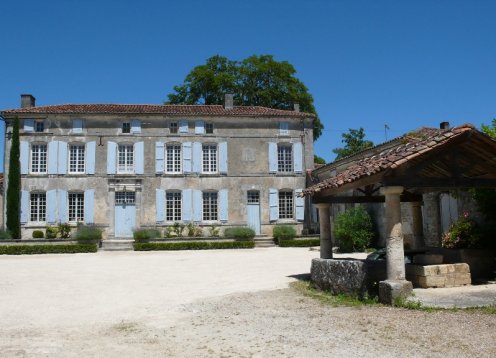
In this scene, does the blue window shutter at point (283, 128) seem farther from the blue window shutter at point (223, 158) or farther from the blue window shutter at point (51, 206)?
the blue window shutter at point (51, 206)

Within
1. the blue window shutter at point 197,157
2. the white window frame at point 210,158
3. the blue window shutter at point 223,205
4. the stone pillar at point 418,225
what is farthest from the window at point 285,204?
the stone pillar at point 418,225

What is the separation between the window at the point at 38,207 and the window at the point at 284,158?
13.4 m

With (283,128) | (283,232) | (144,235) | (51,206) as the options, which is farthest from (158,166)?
(283,232)

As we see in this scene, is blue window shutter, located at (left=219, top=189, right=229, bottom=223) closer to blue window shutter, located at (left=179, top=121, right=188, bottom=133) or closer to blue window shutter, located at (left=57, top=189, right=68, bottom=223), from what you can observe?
blue window shutter, located at (left=179, top=121, right=188, bottom=133)

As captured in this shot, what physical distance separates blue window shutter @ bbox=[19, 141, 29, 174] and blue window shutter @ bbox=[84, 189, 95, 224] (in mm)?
3531

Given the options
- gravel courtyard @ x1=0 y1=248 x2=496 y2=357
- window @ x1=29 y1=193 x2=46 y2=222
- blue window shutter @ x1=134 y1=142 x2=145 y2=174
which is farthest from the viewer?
blue window shutter @ x1=134 y1=142 x2=145 y2=174

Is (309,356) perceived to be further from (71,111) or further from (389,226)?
(71,111)

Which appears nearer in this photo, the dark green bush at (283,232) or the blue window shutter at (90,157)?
the dark green bush at (283,232)

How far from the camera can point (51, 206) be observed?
83.5 ft

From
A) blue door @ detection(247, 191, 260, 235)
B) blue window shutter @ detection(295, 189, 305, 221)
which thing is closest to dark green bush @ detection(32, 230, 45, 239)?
blue door @ detection(247, 191, 260, 235)

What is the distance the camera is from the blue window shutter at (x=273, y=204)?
26.7 meters

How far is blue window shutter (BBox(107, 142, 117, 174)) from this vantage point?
26.0 m

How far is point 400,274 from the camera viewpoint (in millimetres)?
7445

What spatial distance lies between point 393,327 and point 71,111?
78.4ft
